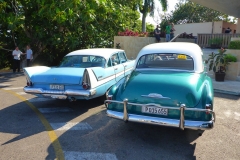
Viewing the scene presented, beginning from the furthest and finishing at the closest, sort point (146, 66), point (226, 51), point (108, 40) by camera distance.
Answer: point (108, 40) < point (226, 51) < point (146, 66)

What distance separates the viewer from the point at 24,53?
13500mm

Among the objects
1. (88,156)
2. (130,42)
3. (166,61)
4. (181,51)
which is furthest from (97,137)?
(130,42)

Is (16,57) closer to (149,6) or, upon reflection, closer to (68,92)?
(68,92)

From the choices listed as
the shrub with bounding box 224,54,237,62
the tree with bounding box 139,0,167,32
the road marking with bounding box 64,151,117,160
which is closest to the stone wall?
the tree with bounding box 139,0,167,32

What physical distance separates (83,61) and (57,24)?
856cm

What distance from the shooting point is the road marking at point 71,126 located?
4703mm

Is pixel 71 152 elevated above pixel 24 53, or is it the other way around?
pixel 24 53

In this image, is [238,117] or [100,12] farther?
[100,12]

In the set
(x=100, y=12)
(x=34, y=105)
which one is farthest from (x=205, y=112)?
(x=100, y=12)

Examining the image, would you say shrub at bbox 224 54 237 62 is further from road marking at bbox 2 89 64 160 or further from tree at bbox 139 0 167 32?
tree at bbox 139 0 167 32

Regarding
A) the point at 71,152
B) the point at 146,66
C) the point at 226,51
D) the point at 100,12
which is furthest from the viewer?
the point at 100,12

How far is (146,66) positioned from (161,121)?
173cm

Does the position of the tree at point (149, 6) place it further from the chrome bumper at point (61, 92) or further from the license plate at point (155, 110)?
the license plate at point (155, 110)

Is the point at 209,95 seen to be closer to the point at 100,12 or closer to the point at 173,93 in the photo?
the point at 173,93
